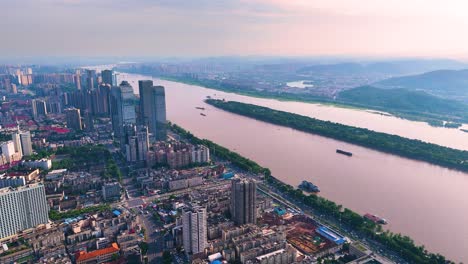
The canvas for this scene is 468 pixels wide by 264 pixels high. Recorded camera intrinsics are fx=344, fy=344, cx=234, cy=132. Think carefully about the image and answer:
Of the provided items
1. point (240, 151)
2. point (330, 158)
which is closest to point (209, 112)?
point (240, 151)

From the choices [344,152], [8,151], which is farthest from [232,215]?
[8,151]

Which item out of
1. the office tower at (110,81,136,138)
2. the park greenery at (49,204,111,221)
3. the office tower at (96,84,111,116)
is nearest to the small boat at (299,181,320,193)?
the park greenery at (49,204,111,221)

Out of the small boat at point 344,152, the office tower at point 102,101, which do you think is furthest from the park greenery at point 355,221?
the office tower at point 102,101

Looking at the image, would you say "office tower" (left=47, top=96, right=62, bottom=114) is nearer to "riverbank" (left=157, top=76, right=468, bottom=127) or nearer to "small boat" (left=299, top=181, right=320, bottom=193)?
"riverbank" (left=157, top=76, right=468, bottom=127)

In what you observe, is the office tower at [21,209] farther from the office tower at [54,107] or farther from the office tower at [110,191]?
the office tower at [54,107]

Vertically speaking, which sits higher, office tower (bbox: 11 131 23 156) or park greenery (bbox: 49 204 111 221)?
office tower (bbox: 11 131 23 156)

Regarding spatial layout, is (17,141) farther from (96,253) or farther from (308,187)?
(308,187)
